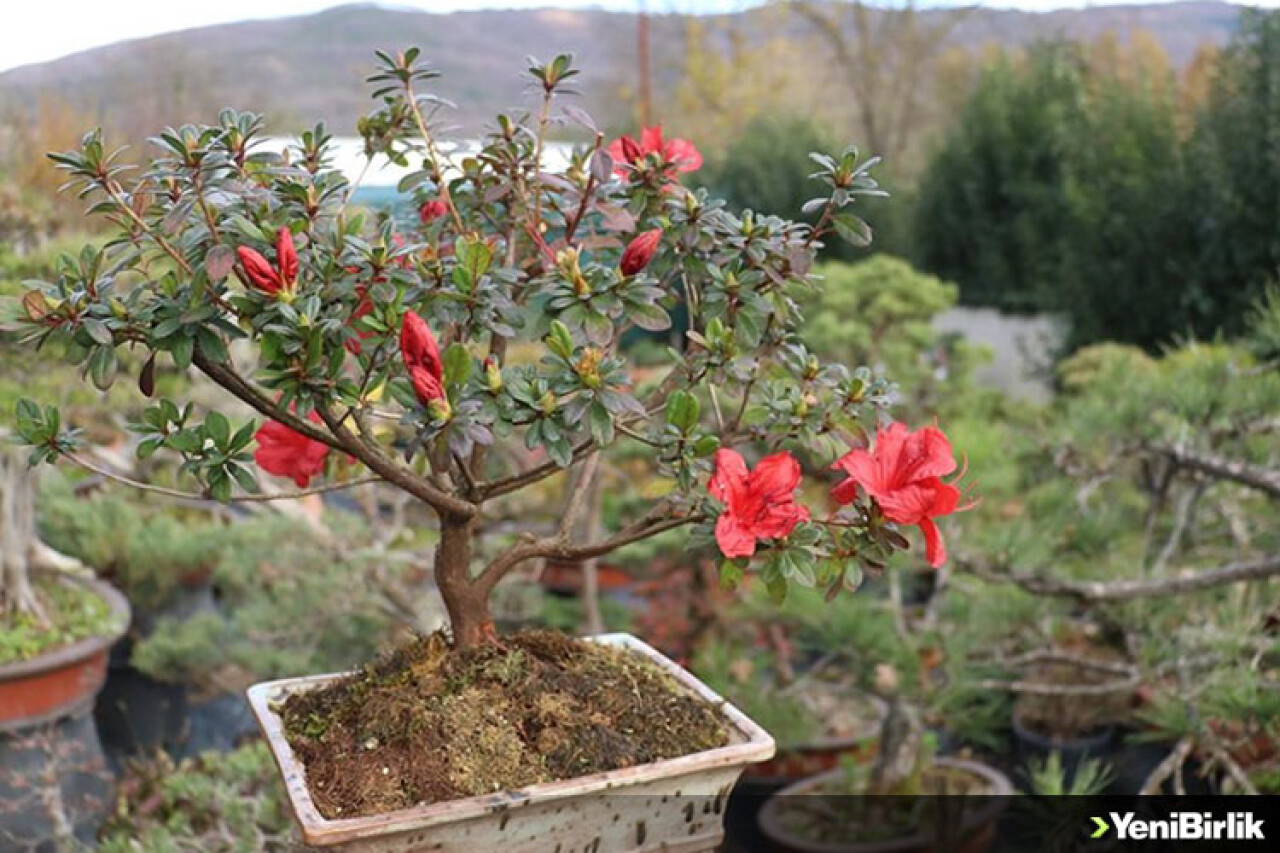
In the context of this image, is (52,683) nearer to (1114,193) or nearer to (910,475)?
(910,475)

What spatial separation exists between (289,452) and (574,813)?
40 centimetres

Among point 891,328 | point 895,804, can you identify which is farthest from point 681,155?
point 891,328

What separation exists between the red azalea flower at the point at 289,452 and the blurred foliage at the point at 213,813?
0.61 m

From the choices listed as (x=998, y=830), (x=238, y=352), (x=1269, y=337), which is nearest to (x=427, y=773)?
(x=1269, y=337)

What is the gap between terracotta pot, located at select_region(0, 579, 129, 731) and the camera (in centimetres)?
239

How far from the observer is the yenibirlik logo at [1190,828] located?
1715 mm

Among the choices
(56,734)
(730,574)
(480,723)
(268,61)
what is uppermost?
(268,61)

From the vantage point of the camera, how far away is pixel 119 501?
3402mm

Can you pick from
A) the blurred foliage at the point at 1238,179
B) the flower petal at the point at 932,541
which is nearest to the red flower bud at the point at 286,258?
the flower petal at the point at 932,541

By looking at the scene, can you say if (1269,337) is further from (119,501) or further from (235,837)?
(119,501)

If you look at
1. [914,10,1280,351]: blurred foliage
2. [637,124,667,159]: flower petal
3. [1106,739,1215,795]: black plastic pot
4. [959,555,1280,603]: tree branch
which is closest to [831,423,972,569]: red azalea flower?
[637,124,667,159]: flower petal

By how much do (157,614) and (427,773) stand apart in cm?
277

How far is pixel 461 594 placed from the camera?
1.07 meters

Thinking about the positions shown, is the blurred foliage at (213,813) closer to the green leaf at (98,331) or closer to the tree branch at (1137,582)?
the green leaf at (98,331)
